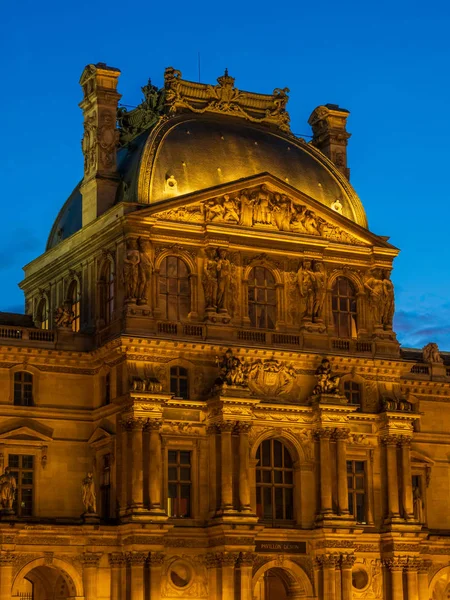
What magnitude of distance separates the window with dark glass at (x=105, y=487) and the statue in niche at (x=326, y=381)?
9.56m

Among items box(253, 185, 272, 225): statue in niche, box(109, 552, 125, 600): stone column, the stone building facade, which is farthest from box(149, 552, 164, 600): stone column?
box(253, 185, 272, 225): statue in niche

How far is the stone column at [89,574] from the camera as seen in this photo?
6538 centimetres

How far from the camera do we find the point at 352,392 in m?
72.5

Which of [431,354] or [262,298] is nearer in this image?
[262,298]

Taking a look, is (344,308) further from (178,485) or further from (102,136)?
(102,136)

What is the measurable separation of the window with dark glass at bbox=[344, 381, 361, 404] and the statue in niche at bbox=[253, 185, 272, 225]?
26.7 ft

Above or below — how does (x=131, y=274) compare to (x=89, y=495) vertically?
above

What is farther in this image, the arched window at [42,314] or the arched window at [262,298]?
the arched window at [42,314]

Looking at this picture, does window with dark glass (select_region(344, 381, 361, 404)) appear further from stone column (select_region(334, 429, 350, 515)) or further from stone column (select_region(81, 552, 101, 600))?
stone column (select_region(81, 552, 101, 600))

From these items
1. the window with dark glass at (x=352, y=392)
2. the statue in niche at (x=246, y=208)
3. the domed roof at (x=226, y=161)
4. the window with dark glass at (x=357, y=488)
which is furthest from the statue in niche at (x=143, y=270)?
the window with dark glass at (x=357, y=488)

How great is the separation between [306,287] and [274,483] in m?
8.85

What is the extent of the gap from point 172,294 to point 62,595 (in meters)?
13.7

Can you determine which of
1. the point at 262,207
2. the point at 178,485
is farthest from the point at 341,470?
Result: the point at 262,207

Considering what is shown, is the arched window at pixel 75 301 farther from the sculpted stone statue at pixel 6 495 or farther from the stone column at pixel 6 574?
Answer: the stone column at pixel 6 574
